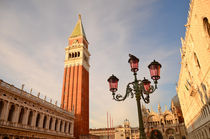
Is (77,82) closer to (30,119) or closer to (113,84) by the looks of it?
(30,119)

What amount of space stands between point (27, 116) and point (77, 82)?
73.8 feet

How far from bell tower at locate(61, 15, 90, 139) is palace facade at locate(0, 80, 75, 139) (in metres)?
8.85

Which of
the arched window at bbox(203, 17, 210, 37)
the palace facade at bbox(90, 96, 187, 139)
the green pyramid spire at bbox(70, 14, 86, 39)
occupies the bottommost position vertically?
the palace facade at bbox(90, 96, 187, 139)

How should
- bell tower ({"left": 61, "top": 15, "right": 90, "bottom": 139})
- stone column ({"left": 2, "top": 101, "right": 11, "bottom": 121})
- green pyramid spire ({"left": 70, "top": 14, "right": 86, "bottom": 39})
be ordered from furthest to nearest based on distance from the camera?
1. green pyramid spire ({"left": 70, "top": 14, "right": 86, "bottom": 39})
2. bell tower ({"left": 61, "top": 15, "right": 90, "bottom": 139})
3. stone column ({"left": 2, "top": 101, "right": 11, "bottom": 121})

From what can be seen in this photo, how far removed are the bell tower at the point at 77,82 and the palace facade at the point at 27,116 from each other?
29.0 feet

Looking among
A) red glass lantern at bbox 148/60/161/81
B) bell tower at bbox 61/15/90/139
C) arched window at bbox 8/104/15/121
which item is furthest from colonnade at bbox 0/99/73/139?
red glass lantern at bbox 148/60/161/81

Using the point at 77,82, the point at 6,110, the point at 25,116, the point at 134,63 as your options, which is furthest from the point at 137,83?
the point at 77,82

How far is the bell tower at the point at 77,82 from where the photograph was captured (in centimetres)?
4184

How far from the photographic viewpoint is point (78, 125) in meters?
40.3

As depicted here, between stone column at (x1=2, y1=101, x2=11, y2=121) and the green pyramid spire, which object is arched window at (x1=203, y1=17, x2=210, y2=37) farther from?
the green pyramid spire

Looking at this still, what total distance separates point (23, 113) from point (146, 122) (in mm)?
38156

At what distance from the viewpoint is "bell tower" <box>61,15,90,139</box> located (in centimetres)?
4184

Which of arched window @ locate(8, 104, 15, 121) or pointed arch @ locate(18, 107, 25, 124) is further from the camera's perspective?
pointed arch @ locate(18, 107, 25, 124)

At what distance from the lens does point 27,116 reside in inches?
935
